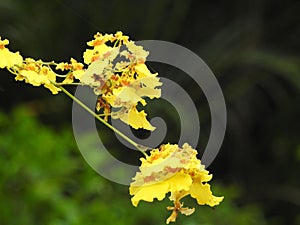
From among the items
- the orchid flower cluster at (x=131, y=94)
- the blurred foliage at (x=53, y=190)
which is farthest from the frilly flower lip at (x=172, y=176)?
the blurred foliage at (x=53, y=190)

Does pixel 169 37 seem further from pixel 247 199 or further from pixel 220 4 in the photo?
pixel 247 199

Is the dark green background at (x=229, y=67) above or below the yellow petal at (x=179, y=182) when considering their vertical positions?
above

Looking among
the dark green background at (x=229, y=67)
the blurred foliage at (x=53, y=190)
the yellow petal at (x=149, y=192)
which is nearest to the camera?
the yellow petal at (x=149, y=192)

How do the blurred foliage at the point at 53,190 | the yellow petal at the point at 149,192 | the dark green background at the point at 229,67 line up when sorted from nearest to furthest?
the yellow petal at the point at 149,192, the blurred foliage at the point at 53,190, the dark green background at the point at 229,67

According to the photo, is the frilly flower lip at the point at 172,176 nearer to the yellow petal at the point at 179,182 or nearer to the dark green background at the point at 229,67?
the yellow petal at the point at 179,182

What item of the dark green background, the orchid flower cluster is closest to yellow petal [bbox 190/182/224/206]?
the orchid flower cluster

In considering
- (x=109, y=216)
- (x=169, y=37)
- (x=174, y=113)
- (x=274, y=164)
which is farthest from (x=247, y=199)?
(x=109, y=216)
